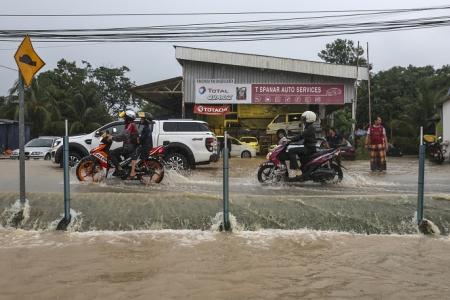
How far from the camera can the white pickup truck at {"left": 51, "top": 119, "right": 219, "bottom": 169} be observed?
1502cm

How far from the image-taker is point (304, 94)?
29188mm

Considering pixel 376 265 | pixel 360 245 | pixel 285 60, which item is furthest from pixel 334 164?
pixel 285 60

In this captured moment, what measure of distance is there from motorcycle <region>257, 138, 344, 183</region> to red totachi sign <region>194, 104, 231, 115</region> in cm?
1772

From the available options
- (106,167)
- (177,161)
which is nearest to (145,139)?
(106,167)

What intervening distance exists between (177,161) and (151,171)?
11.3ft

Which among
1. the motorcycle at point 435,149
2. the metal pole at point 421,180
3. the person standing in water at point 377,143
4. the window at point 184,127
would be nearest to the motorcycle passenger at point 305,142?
the metal pole at point 421,180

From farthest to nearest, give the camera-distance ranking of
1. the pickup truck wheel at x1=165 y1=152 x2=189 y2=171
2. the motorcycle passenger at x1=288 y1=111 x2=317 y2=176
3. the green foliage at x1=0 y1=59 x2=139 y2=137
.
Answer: the green foliage at x1=0 y1=59 x2=139 y2=137
the pickup truck wheel at x1=165 y1=152 x2=189 y2=171
the motorcycle passenger at x1=288 y1=111 x2=317 y2=176

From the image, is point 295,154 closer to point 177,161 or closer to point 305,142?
point 305,142

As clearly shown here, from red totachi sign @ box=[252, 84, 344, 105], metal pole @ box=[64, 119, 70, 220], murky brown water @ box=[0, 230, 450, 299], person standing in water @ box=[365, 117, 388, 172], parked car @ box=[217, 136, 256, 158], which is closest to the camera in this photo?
murky brown water @ box=[0, 230, 450, 299]

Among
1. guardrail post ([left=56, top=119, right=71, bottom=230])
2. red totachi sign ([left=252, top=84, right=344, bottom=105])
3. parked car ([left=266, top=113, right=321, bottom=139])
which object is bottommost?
guardrail post ([left=56, top=119, right=71, bottom=230])

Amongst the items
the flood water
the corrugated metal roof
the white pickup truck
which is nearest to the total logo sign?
the corrugated metal roof

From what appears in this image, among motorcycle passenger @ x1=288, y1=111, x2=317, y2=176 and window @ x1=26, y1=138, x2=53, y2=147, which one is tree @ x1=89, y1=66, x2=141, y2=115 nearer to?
window @ x1=26, y1=138, x2=53, y2=147

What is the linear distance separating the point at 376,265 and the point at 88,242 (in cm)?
386

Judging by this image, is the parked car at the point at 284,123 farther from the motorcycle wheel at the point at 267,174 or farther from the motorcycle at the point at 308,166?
the motorcycle at the point at 308,166
